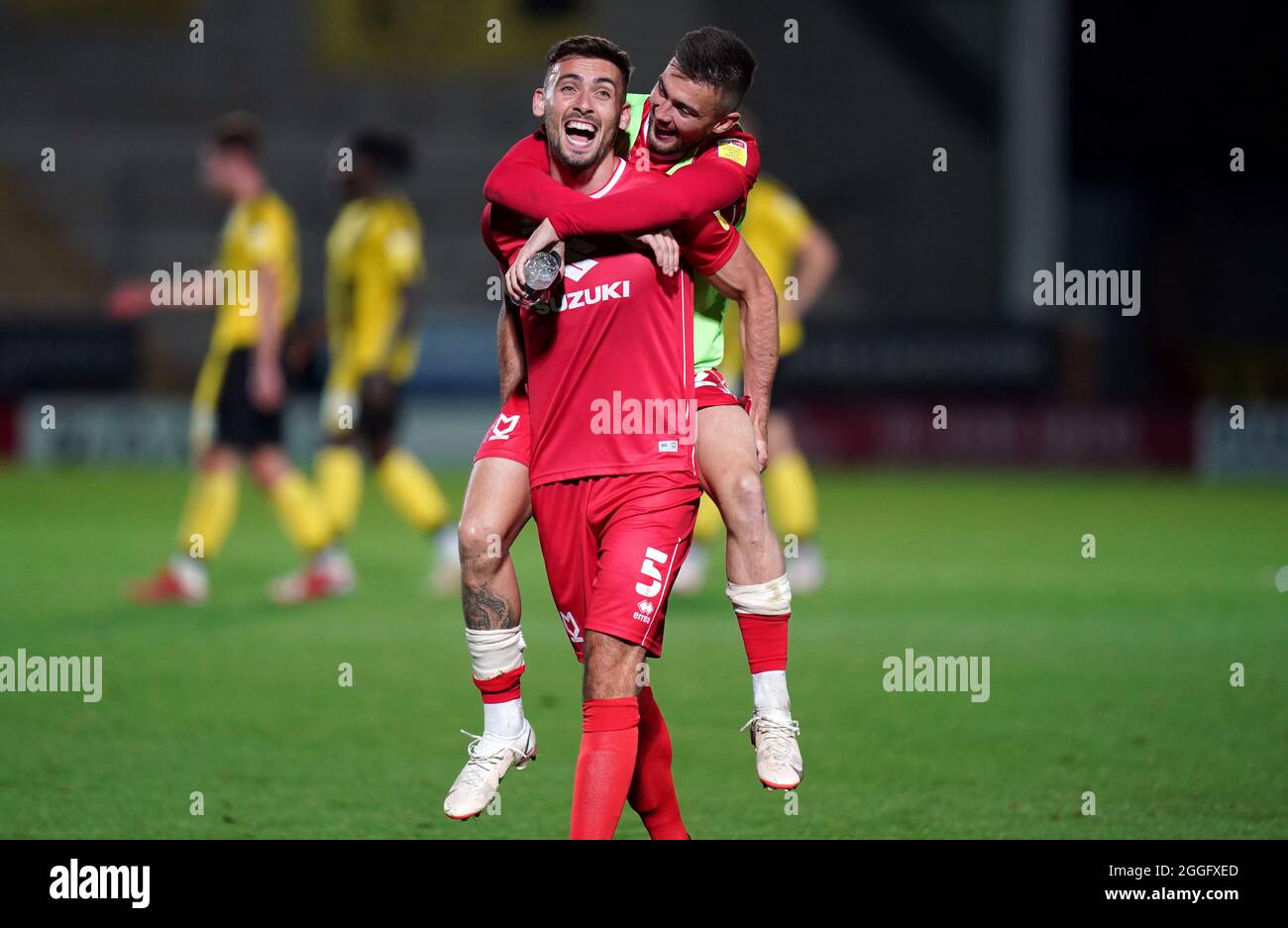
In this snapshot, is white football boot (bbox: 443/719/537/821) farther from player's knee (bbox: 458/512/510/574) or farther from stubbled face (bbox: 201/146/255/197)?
stubbled face (bbox: 201/146/255/197)

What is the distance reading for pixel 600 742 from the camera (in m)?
4.14

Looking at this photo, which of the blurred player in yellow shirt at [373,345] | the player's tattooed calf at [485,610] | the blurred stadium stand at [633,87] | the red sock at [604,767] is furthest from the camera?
the blurred stadium stand at [633,87]

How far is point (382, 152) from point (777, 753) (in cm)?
629

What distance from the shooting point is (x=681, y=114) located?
14.6 feet

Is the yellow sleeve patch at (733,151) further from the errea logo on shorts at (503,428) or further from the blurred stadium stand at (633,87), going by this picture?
the blurred stadium stand at (633,87)

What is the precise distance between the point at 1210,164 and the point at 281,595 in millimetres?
24695

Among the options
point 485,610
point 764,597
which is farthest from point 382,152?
point 764,597

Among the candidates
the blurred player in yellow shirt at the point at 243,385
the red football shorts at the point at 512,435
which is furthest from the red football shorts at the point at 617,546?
the blurred player in yellow shirt at the point at 243,385

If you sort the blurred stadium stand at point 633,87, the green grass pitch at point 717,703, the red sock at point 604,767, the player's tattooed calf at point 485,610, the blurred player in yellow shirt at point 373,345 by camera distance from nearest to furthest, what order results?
the red sock at point 604,767
the player's tattooed calf at point 485,610
the green grass pitch at point 717,703
the blurred player in yellow shirt at point 373,345
the blurred stadium stand at point 633,87

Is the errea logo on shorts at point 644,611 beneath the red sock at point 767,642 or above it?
above

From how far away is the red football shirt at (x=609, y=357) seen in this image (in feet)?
14.3

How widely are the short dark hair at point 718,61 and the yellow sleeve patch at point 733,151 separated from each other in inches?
3.8

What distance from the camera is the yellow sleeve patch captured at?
447 centimetres
